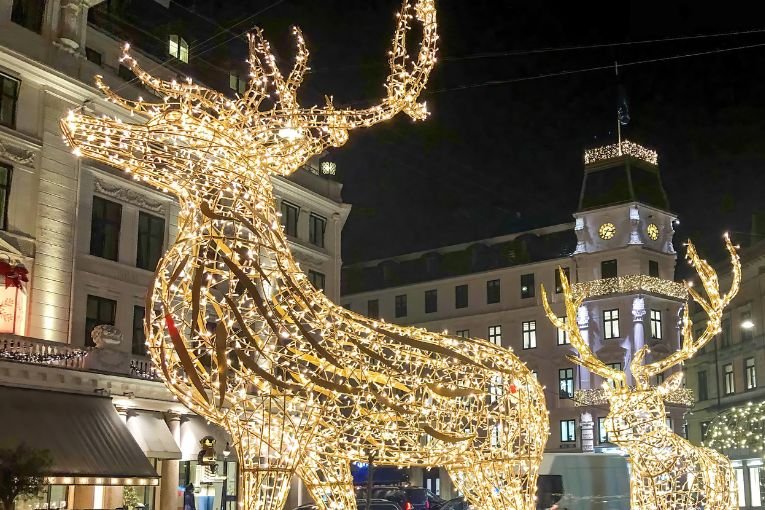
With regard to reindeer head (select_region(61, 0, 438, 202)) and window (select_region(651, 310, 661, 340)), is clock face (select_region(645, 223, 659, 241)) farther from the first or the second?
reindeer head (select_region(61, 0, 438, 202))

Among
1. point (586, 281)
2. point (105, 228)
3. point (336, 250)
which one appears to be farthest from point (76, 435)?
point (586, 281)

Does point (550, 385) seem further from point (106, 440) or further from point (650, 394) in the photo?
point (650, 394)

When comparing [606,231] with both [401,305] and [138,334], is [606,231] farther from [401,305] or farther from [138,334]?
[138,334]

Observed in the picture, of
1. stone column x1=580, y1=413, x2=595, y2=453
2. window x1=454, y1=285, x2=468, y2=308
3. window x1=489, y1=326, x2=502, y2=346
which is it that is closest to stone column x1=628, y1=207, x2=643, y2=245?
stone column x1=580, y1=413, x2=595, y2=453

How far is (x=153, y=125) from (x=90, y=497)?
→ 1667 cm

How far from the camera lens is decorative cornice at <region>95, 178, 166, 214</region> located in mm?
24812

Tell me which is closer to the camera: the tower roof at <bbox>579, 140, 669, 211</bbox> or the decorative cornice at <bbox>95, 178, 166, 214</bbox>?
the decorative cornice at <bbox>95, 178, 166, 214</bbox>

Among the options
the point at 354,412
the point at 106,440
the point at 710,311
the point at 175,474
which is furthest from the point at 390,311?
the point at 354,412

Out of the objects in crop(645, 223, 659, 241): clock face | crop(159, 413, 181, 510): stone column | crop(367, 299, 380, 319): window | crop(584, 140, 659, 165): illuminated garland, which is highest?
crop(584, 140, 659, 165): illuminated garland

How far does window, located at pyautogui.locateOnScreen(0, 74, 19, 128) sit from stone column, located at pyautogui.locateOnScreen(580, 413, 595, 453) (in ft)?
93.3

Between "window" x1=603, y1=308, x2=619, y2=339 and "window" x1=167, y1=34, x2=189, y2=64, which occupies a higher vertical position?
"window" x1=167, y1=34, x2=189, y2=64

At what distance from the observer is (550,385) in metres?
45.2

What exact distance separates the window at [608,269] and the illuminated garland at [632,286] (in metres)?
0.36

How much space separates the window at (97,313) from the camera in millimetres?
23922
